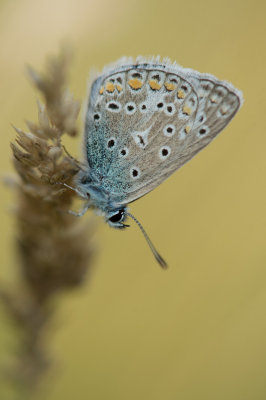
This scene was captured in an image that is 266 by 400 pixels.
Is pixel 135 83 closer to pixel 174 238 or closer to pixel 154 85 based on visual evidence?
pixel 154 85

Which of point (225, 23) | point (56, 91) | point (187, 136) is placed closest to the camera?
point (56, 91)

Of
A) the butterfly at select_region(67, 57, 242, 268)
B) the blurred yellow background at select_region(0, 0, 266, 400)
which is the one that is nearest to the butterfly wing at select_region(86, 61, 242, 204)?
the butterfly at select_region(67, 57, 242, 268)

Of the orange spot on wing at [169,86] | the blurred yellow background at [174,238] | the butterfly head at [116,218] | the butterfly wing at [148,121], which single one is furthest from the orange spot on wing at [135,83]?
the butterfly head at [116,218]

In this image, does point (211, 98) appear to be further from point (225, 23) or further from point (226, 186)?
point (225, 23)

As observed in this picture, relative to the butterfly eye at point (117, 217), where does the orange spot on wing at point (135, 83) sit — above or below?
above

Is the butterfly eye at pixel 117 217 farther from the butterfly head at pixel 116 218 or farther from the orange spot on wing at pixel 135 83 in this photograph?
the orange spot on wing at pixel 135 83

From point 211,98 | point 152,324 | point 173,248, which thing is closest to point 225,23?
point 211,98

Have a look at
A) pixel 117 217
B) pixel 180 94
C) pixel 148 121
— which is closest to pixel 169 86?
pixel 180 94
